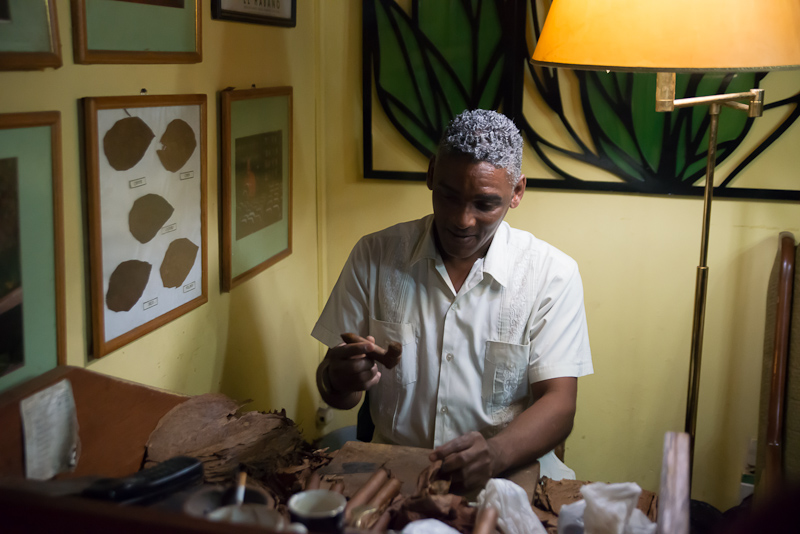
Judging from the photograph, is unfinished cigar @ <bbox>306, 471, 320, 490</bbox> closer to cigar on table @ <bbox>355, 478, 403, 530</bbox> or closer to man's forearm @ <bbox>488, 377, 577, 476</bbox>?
cigar on table @ <bbox>355, 478, 403, 530</bbox>

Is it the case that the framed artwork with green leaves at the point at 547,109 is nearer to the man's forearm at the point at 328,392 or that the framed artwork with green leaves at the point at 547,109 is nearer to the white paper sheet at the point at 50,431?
the man's forearm at the point at 328,392

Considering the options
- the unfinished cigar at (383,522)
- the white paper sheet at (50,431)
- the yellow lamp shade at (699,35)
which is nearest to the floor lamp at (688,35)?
the yellow lamp shade at (699,35)

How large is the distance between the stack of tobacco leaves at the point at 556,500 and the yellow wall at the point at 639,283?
4.12ft

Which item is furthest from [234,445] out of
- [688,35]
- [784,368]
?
[784,368]

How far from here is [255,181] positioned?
206 cm

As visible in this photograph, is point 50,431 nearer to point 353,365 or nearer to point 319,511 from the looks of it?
point 319,511

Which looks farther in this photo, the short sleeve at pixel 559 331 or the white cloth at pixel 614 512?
the short sleeve at pixel 559 331

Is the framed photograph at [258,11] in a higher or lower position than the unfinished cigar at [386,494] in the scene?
higher

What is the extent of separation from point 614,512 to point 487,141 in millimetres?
960

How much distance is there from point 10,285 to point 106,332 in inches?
11.2

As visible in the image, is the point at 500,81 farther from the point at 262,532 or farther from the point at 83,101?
the point at 262,532

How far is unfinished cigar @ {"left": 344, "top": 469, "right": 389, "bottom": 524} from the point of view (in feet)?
3.69

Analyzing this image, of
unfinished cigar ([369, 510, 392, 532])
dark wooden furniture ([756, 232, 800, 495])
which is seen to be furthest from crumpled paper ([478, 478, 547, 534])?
dark wooden furniture ([756, 232, 800, 495])

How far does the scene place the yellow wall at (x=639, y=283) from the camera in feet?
7.73
